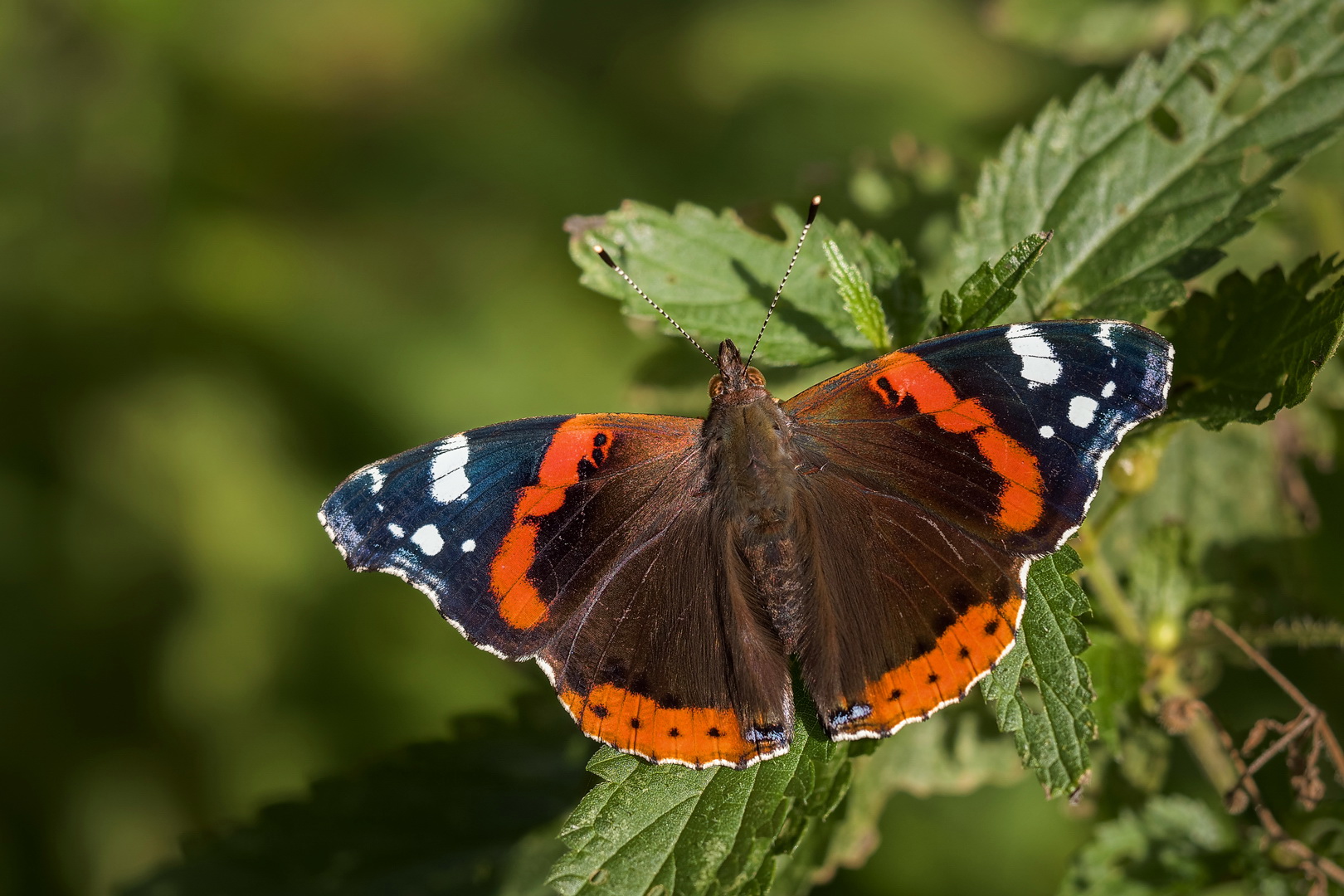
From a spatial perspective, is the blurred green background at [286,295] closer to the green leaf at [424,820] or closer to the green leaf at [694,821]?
the green leaf at [424,820]

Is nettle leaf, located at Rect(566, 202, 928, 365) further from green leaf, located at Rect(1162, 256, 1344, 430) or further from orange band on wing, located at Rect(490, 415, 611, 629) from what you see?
green leaf, located at Rect(1162, 256, 1344, 430)

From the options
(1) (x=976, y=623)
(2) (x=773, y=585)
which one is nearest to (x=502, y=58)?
(2) (x=773, y=585)

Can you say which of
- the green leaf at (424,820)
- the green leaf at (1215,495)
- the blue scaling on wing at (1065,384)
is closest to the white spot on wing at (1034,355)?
the blue scaling on wing at (1065,384)

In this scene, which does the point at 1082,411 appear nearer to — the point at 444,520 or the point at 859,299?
the point at 859,299

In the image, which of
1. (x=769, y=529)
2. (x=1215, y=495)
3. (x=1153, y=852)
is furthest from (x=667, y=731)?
(x=1215, y=495)

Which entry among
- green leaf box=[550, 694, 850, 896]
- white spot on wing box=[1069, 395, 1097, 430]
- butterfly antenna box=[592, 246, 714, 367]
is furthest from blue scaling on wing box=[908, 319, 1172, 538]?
green leaf box=[550, 694, 850, 896]

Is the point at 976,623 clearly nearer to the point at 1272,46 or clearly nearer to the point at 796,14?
the point at 1272,46

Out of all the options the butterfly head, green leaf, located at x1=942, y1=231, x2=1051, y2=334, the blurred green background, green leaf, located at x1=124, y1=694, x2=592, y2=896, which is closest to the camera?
green leaf, located at x1=942, y1=231, x2=1051, y2=334
